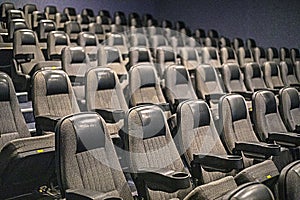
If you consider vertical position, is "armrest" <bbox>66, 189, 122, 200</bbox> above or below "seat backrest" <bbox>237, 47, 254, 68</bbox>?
below

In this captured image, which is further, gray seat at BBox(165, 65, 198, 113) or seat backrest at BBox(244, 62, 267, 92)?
seat backrest at BBox(244, 62, 267, 92)

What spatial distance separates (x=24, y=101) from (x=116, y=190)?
169 cm

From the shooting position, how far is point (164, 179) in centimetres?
178

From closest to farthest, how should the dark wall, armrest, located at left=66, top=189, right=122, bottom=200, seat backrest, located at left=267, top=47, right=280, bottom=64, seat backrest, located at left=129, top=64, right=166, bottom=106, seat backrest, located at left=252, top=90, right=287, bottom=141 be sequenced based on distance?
armrest, located at left=66, top=189, right=122, bottom=200 → seat backrest, located at left=252, top=90, right=287, bottom=141 → seat backrest, located at left=129, top=64, right=166, bottom=106 → seat backrest, located at left=267, top=47, right=280, bottom=64 → the dark wall

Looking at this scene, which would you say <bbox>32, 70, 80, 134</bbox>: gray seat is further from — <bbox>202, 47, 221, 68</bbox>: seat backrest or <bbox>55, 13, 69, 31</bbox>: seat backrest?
<bbox>55, 13, 69, 31</bbox>: seat backrest

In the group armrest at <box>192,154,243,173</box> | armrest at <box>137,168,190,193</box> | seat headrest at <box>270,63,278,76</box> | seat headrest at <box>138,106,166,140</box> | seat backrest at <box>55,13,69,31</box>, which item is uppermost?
seat backrest at <box>55,13,69,31</box>

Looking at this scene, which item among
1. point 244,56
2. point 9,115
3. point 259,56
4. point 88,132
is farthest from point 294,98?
point 259,56

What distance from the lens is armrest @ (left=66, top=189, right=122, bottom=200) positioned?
1.55m

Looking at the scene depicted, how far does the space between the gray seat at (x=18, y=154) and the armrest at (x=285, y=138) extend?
131 centimetres

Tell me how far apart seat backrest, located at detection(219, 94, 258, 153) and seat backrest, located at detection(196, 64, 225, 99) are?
3.22 feet

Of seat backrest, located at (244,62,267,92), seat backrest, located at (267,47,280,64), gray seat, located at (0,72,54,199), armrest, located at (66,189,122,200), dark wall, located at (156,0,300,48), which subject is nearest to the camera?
armrest, located at (66,189,122,200)

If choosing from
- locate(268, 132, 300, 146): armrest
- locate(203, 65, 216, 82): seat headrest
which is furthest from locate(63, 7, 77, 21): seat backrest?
locate(268, 132, 300, 146): armrest

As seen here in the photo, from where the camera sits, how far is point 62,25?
228 inches

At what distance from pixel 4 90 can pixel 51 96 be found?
344 millimetres
